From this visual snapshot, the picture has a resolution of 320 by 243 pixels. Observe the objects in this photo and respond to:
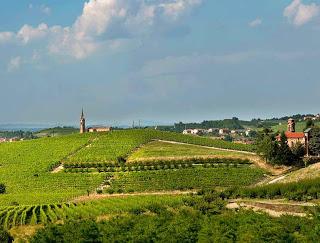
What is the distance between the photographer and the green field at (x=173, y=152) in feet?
289

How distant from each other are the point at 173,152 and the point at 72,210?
38.6 m

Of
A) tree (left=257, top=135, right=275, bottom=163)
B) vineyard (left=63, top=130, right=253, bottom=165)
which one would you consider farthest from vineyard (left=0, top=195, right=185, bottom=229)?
vineyard (left=63, top=130, right=253, bottom=165)

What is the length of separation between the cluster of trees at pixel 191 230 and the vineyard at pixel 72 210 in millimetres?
11411

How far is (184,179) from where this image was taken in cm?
7475

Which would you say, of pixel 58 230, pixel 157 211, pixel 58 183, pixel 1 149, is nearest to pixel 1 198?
pixel 58 183

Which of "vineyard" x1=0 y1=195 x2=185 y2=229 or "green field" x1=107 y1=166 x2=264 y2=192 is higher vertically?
"green field" x1=107 y1=166 x2=264 y2=192

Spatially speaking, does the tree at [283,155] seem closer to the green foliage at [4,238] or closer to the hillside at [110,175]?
the hillside at [110,175]

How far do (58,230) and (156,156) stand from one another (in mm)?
48738

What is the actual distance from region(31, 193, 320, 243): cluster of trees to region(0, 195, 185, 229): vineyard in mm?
11411

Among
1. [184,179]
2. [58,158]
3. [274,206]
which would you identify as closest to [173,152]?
[184,179]

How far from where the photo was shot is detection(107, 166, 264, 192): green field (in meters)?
71.5

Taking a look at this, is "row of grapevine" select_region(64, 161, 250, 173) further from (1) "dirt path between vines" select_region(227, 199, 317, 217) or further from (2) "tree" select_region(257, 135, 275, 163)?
(1) "dirt path between vines" select_region(227, 199, 317, 217)

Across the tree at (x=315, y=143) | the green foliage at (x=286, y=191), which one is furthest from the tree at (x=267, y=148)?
the green foliage at (x=286, y=191)

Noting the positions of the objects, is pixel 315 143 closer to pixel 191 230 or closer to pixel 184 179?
pixel 184 179
